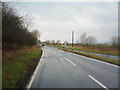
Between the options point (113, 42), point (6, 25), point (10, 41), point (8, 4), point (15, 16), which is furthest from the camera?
point (113, 42)

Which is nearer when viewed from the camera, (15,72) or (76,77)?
(15,72)

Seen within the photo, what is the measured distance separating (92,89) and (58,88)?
55.7 inches

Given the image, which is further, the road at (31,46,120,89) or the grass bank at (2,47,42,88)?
the road at (31,46,120,89)

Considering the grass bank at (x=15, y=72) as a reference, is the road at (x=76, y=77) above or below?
below

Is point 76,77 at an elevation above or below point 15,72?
below

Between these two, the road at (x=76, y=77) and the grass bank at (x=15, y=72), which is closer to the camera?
the grass bank at (x=15, y=72)

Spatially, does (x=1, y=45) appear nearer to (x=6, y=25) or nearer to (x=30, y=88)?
(x=6, y=25)

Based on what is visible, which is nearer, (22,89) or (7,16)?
(22,89)

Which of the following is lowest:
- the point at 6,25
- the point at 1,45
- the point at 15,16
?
the point at 1,45

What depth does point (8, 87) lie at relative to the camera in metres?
5.46

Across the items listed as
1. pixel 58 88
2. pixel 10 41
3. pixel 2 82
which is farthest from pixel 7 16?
pixel 58 88

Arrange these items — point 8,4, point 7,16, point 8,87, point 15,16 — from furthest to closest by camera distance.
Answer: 1. point 15,16
2. point 7,16
3. point 8,4
4. point 8,87

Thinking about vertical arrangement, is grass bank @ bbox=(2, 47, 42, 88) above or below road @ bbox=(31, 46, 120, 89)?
above

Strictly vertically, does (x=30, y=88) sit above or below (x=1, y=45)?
below
